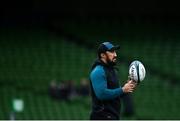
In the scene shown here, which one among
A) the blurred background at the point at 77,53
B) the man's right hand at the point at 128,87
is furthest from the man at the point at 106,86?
the blurred background at the point at 77,53

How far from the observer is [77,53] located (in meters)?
15.6

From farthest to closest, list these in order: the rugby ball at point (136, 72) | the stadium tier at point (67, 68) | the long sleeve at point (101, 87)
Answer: the stadium tier at point (67, 68) → the rugby ball at point (136, 72) → the long sleeve at point (101, 87)


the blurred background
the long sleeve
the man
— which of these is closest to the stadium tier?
the blurred background

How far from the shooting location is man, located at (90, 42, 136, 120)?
6.45m

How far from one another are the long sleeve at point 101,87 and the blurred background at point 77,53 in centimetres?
470

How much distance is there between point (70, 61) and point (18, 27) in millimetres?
2108

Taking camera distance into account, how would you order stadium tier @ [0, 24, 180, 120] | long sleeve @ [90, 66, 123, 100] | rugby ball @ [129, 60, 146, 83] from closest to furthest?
long sleeve @ [90, 66, 123, 100]
rugby ball @ [129, 60, 146, 83]
stadium tier @ [0, 24, 180, 120]

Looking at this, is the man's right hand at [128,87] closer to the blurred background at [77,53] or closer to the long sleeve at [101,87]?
the long sleeve at [101,87]

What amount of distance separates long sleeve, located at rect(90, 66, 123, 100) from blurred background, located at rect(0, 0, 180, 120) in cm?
470

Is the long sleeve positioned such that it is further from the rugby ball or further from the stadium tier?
the stadium tier

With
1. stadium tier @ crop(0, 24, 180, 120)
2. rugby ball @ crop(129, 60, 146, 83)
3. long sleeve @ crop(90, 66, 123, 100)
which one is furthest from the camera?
stadium tier @ crop(0, 24, 180, 120)

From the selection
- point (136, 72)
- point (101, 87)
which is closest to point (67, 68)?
point (136, 72)

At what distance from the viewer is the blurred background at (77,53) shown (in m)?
13.6

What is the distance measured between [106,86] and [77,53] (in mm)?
9099
